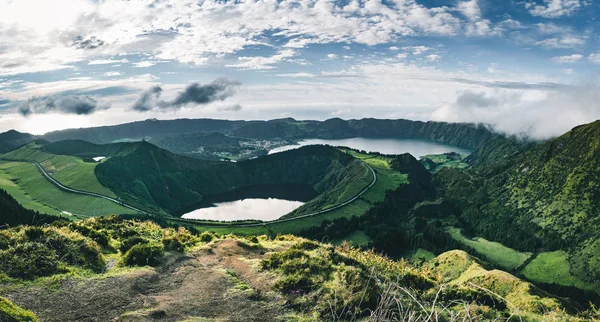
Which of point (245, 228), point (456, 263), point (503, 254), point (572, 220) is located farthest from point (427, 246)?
point (572, 220)

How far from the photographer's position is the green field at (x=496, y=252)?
159 metres

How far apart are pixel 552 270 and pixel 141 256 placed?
581 ft

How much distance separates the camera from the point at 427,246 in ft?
511

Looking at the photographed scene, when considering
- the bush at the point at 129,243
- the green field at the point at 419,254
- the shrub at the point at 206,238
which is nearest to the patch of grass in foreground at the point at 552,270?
the green field at the point at 419,254

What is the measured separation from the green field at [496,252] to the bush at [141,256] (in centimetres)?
15849

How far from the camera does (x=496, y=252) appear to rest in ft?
560

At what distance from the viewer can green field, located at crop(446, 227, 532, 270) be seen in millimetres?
159212

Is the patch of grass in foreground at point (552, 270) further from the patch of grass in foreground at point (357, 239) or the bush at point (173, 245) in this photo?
the bush at point (173, 245)

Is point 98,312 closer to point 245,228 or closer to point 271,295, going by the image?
point 271,295

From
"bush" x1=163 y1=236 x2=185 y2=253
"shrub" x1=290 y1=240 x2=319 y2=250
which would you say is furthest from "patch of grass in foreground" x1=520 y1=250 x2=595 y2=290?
"bush" x1=163 y1=236 x2=185 y2=253

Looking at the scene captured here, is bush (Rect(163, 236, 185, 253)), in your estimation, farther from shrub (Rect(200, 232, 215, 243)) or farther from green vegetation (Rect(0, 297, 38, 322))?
green vegetation (Rect(0, 297, 38, 322))

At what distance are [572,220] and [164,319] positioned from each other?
766 feet

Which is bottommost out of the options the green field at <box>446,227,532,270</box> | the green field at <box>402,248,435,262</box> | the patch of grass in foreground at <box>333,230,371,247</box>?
the green field at <box>446,227,532,270</box>

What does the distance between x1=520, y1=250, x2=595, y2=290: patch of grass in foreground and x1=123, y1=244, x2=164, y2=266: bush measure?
160 meters
